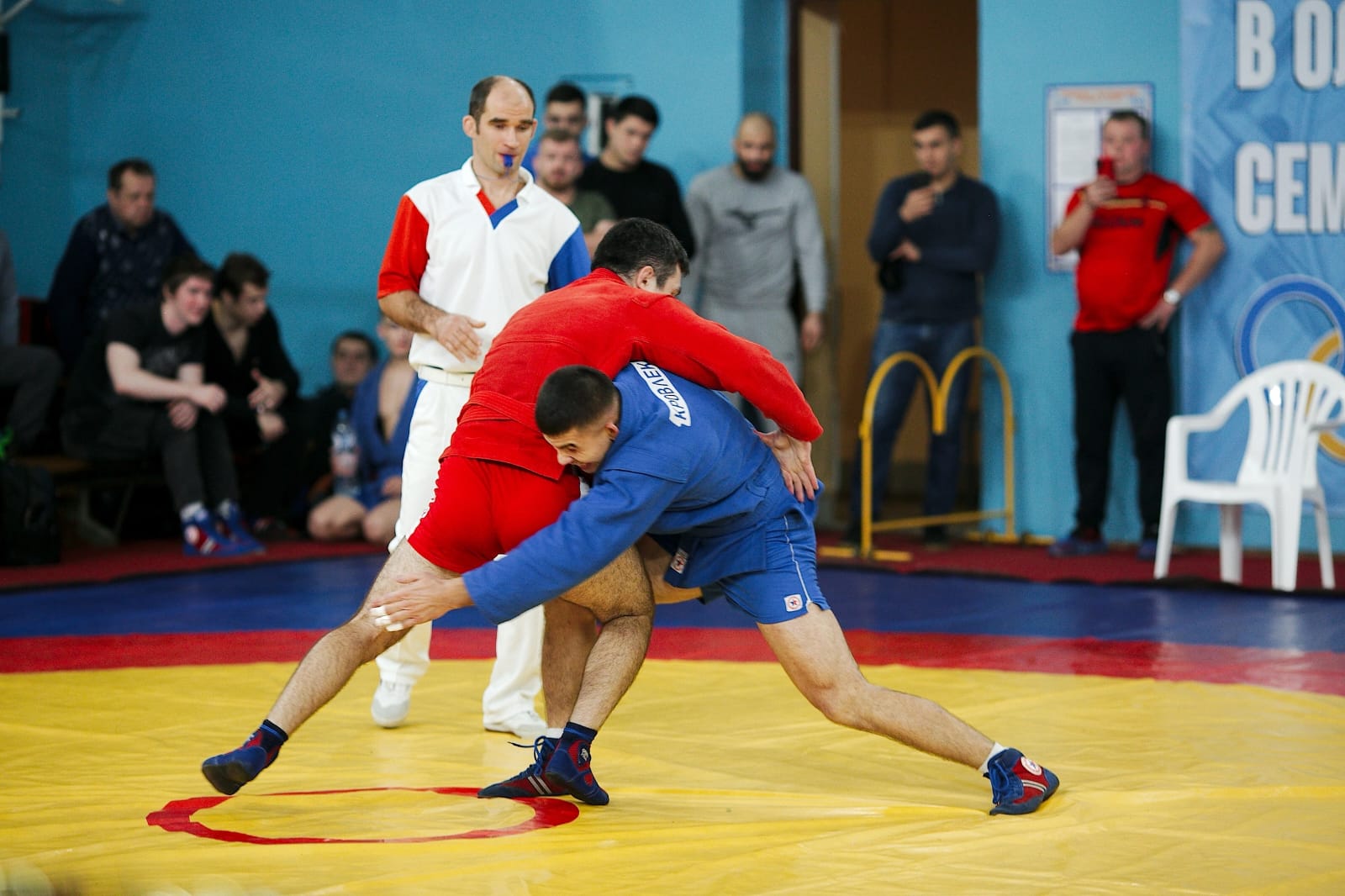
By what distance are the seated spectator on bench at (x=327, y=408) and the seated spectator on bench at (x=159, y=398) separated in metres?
0.80

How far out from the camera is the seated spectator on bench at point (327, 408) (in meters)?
8.71

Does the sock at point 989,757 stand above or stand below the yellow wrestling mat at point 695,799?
above

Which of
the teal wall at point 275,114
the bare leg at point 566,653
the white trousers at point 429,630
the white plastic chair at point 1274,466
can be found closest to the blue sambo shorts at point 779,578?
the bare leg at point 566,653

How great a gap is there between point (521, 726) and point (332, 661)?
3.11 ft

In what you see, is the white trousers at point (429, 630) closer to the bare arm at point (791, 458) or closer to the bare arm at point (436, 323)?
the bare arm at point (436, 323)

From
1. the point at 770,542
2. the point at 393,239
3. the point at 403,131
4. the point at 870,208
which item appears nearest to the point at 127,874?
the point at 770,542

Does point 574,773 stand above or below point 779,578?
below

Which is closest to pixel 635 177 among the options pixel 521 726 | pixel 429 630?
pixel 429 630

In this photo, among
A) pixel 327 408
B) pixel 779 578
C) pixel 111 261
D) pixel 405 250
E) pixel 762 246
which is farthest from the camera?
pixel 327 408

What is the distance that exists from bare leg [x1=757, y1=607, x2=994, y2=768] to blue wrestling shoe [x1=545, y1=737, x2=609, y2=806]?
458 mm

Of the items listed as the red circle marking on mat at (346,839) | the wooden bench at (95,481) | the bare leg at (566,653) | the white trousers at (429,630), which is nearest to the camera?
the red circle marking on mat at (346,839)

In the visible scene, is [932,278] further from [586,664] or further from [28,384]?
[586,664]

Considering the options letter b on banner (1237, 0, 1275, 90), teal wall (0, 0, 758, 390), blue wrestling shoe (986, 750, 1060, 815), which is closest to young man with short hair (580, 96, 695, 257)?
teal wall (0, 0, 758, 390)

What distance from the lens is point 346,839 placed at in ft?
10.3
